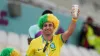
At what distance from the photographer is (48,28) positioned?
4805 mm

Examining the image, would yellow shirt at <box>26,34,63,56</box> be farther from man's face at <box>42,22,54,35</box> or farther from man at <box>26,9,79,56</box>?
man's face at <box>42,22,54,35</box>

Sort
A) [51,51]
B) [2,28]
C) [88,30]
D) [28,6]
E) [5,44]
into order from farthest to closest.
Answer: [88,30], [28,6], [2,28], [5,44], [51,51]

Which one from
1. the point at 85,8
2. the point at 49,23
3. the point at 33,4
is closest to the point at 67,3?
the point at 85,8

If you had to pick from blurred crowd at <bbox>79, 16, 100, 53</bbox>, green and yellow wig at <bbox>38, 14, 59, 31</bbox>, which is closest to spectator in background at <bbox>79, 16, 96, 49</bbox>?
blurred crowd at <bbox>79, 16, 100, 53</bbox>

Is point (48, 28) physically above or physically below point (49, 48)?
above

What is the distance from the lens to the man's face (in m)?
4.81

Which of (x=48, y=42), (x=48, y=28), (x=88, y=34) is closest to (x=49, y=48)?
(x=48, y=42)

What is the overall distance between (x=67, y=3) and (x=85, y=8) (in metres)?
1.03

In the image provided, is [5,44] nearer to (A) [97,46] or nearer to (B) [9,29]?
(B) [9,29]

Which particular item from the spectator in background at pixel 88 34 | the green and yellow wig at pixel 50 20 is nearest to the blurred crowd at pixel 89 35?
the spectator in background at pixel 88 34

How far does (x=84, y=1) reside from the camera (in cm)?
1335

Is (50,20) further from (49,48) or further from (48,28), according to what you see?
(49,48)

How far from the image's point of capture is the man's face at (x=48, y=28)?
4812 millimetres

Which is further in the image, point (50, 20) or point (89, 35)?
point (89, 35)
